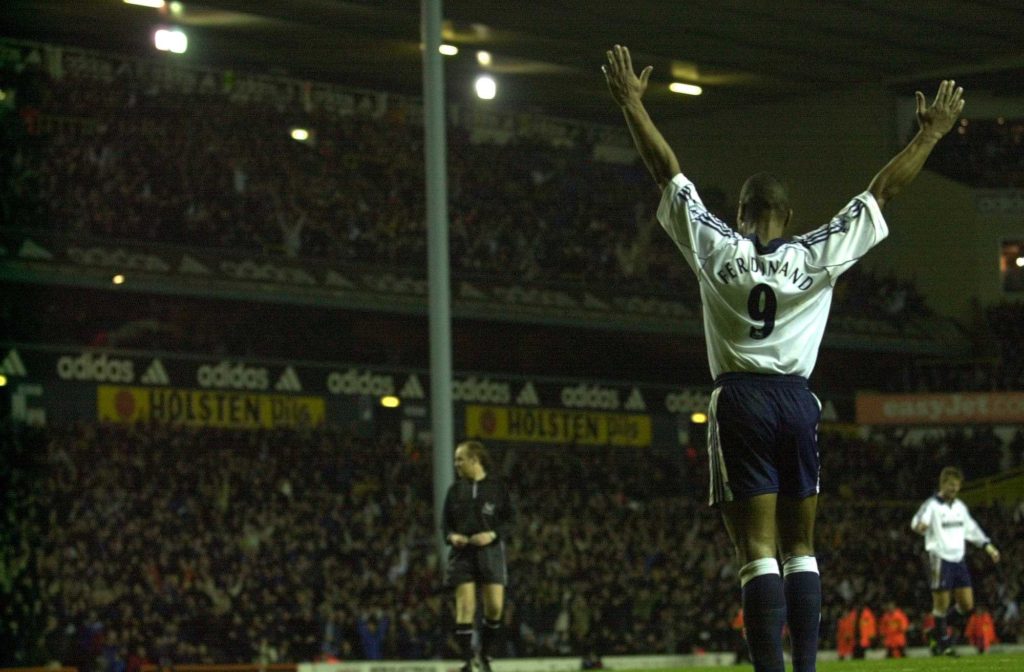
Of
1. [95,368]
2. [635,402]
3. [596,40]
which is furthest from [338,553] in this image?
[596,40]

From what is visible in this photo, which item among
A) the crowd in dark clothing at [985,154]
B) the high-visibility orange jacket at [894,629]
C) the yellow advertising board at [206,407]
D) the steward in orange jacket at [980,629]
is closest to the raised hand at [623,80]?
A: the high-visibility orange jacket at [894,629]

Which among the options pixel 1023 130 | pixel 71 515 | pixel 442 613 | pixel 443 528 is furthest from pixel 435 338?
pixel 1023 130

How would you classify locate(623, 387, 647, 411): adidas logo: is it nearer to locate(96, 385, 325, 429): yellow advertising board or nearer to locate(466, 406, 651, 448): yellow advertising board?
locate(466, 406, 651, 448): yellow advertising board

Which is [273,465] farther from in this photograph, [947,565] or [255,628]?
[947,565]

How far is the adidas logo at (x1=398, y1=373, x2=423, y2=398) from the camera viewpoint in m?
33.7

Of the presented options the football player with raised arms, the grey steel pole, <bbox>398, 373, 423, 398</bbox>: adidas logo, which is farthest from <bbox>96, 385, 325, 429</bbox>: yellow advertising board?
the football player with raised arms

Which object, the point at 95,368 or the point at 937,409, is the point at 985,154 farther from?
the point at 95,368

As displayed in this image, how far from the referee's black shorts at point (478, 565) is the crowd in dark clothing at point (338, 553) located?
8.87m

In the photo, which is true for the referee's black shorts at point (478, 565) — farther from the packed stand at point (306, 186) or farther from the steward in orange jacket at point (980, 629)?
the packed stand at point (306, 186)

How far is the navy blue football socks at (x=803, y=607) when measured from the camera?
240 inches

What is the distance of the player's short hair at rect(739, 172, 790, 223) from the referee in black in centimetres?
748

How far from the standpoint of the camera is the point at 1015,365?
38562mm

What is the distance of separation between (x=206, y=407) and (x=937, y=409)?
15811 millimetres

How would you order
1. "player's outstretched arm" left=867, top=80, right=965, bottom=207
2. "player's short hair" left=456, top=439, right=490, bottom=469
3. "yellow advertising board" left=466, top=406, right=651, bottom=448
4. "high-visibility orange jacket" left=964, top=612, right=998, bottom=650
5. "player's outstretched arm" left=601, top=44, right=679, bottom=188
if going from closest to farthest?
"player's outstretched arm" left=601, top=44, right=679, bottom=188 → "player's outstretched arm" left=867, top=80, right=965, bottom=207 → "player's short hair" left=456, top=439, right=490, bottom=469 → "high-visibility orange jacket" left=964, top=612, right=998, bottom=650 → "yellow advertising board" left=466, top=406, right=651, bottom=448
